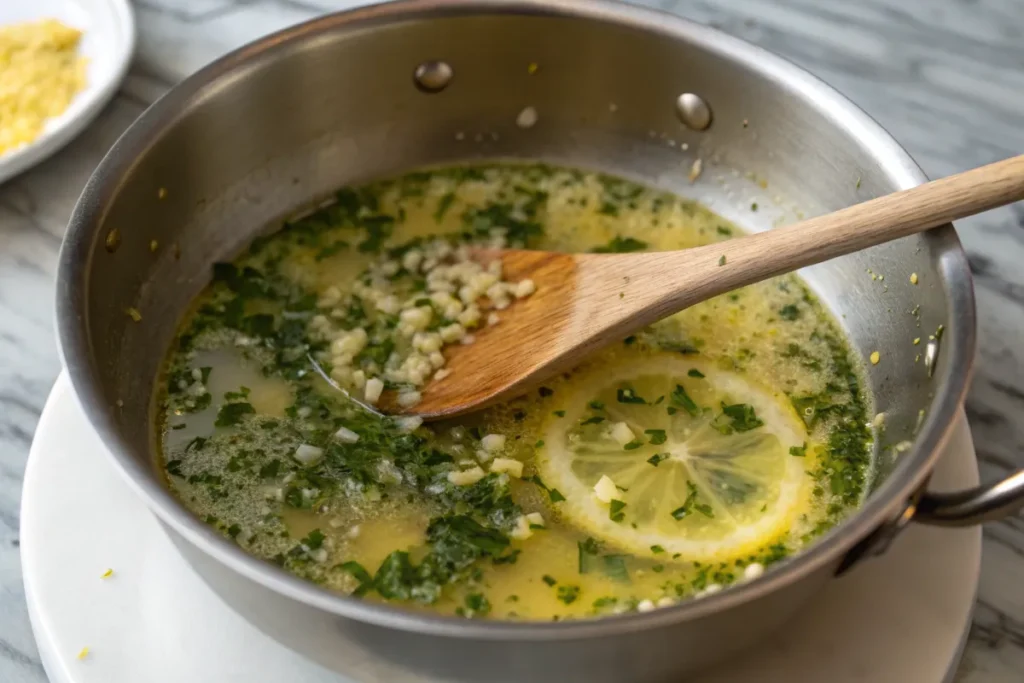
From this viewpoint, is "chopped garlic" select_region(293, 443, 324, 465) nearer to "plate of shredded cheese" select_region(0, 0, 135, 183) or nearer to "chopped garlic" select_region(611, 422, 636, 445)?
"chopped garlic" select_region(611, 422, 636, 445)

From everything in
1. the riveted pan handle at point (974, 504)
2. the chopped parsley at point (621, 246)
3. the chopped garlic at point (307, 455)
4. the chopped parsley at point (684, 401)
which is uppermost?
the riveted pan handle at point (974, 504)

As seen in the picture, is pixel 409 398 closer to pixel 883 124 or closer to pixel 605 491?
pixel 605 491

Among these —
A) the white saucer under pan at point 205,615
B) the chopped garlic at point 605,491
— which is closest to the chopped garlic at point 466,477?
the chopped garlic at point 605,491

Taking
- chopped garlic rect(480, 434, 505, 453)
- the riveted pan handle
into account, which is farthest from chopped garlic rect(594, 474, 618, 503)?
the riveted pan handle

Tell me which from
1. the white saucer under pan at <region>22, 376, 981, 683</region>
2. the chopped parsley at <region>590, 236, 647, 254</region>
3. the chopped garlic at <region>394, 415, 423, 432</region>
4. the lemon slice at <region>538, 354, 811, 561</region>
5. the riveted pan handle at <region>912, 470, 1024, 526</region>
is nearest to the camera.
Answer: the riveted pan handle at <region>912, 470, 1024, 526</region>

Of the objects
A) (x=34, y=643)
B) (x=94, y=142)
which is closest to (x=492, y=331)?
(x=34, y=643)

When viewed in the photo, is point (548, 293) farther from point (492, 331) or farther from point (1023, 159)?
point (1023, 159)

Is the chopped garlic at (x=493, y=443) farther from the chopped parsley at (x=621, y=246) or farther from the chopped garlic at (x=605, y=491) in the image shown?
the chopped parsley at (x=621, y=246)

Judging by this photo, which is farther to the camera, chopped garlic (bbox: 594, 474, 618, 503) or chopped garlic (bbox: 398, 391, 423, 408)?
chopped garlic (bbox: 398, 391, 423, 408)
